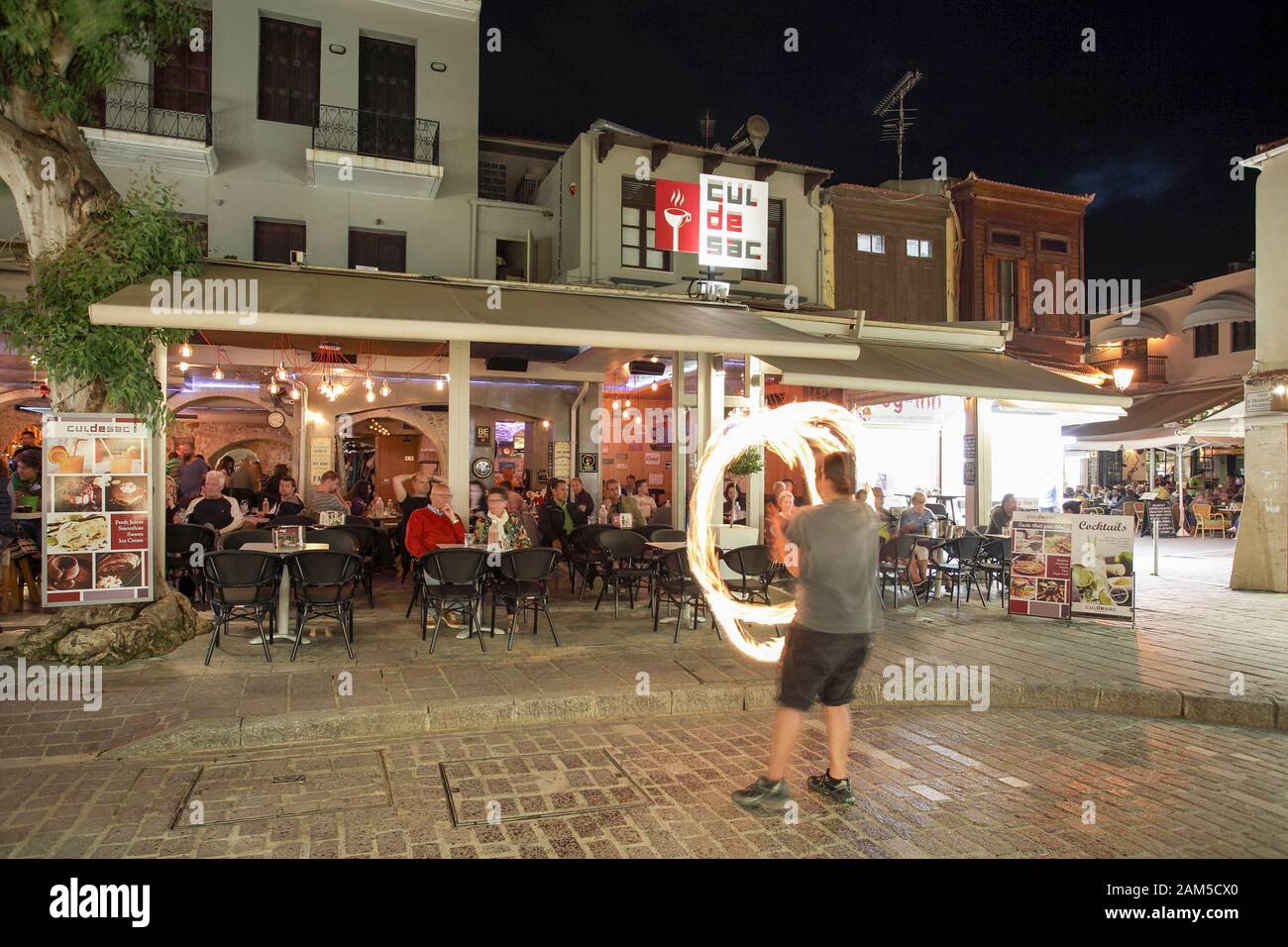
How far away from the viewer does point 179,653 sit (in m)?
6.98

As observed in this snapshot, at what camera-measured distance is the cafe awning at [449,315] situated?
6.95 metres

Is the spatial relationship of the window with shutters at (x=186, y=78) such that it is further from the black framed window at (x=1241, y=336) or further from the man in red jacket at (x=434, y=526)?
the black framed window at (x=1241, y=336)

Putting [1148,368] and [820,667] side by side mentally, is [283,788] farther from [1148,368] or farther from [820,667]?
[1148,368]

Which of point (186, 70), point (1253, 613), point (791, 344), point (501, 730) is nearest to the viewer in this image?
point (501, 730)

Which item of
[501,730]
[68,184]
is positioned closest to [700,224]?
[68,184]

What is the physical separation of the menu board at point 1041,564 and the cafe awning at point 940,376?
223cm

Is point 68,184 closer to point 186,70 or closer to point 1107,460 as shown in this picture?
point 186,70

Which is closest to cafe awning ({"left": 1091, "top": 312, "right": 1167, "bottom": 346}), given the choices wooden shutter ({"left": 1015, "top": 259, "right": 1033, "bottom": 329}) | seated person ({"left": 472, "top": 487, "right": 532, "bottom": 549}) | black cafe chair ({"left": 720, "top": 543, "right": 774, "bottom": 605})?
wooden shutter ({"left": 1015, "top": 259, "right": 1033, "bottom": 329})

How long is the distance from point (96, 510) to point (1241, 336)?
3015 cm

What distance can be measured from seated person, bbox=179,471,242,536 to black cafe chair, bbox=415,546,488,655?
125 inches

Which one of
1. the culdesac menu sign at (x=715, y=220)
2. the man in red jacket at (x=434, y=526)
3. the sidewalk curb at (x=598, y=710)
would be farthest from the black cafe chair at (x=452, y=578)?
the culdesac menu sign at (x=715, y=220)

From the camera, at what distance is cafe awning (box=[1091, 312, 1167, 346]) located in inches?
1062

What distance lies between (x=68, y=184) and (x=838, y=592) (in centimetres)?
705

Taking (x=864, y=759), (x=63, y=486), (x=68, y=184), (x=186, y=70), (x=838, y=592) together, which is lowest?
(x=864, y=759)
